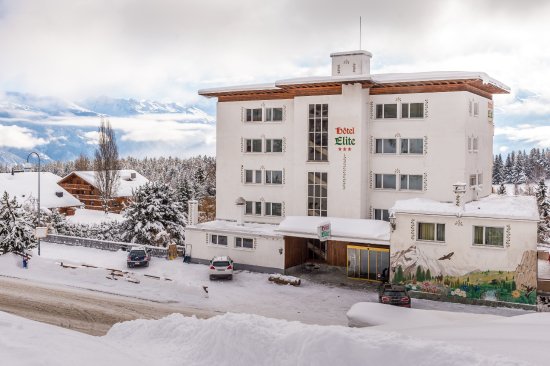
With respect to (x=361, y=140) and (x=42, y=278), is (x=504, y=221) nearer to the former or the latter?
(x=361, y=140)

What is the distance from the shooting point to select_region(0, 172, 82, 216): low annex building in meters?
84.8


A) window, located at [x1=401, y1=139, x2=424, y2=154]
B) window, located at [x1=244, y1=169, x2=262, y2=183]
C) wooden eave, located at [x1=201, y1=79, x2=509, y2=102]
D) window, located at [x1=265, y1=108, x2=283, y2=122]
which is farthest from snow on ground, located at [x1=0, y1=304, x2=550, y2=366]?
window, located at [x1=265, y1=108, x2=283, y2=122]

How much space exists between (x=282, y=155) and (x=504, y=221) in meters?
18.3

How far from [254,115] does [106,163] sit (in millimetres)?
49690

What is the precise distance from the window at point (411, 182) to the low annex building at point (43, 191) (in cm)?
6486

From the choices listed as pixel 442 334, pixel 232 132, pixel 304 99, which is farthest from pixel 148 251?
pixel 442 334

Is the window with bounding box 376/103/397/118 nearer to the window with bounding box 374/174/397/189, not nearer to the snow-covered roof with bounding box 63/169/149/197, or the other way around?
the window with bounding box 374/174/397/189

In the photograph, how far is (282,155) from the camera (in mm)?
41250

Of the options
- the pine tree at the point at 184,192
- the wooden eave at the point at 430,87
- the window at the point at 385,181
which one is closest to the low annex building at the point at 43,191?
the pine tree at the point at 184,192

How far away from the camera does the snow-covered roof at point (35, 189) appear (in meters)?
84.8

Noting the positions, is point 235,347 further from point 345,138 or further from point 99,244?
point 99,244

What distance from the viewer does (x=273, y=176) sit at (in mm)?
41875

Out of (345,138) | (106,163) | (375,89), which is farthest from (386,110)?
(106,163)

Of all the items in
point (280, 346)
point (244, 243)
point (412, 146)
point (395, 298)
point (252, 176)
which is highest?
point (412, 146)
